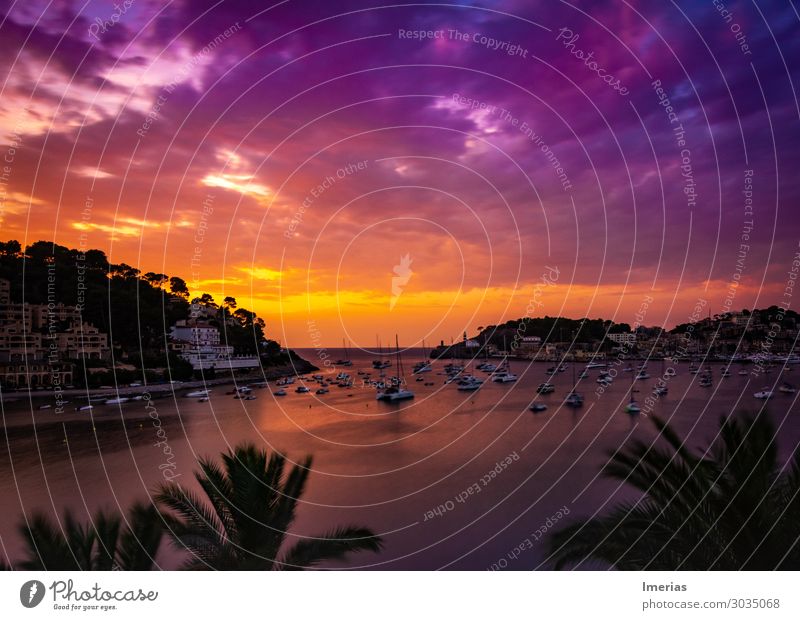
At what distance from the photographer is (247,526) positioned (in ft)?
16.1

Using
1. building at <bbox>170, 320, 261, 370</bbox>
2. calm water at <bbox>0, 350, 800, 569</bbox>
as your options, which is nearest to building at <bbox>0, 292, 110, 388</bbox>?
calm water at <bbox>0, 350, 800, 569</bbox>

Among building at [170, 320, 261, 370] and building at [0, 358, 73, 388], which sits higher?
building at [170, 320, 261, 370]

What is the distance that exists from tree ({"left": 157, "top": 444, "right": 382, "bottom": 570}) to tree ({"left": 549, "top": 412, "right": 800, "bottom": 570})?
78.8 inches

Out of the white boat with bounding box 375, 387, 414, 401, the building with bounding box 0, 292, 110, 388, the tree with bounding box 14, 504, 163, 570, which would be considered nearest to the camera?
the tree with bounding box 14, 504, 163, 570

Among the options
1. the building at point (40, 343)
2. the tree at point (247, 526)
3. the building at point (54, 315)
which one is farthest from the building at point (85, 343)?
the tree at point (247, 526)

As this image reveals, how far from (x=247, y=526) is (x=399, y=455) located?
16.4 m

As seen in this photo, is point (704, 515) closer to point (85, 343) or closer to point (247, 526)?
point (247, 526)

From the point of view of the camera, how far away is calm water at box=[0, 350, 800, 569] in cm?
1225

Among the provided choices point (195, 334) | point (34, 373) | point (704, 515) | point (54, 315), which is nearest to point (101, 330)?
point (34, 373)

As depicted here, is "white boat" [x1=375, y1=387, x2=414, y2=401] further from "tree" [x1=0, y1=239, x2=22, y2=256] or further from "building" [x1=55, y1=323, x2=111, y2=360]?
"tree" [x1=0, y1=239, x2=22, y2=256]

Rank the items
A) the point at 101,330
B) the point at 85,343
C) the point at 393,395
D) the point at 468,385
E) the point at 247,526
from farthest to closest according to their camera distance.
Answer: the point at 468,385 < the point at 101,330 < the point at 393,395 < the point at 85,343 < the point at 247,526

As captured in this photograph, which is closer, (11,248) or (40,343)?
(40,343)

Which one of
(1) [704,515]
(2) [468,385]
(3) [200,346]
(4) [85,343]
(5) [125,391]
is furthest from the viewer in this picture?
(3) [200,346]

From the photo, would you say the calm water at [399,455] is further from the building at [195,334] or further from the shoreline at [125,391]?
the building at [195,334]
